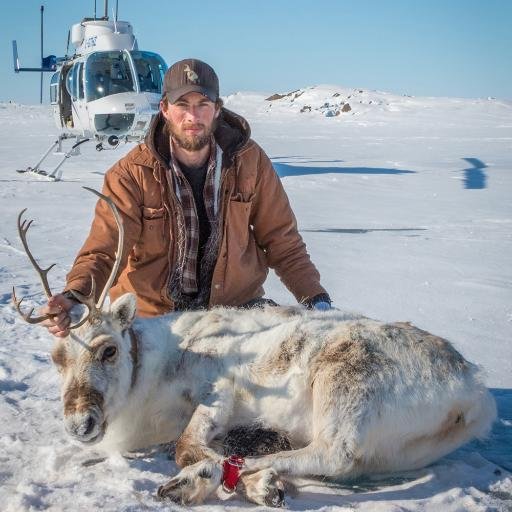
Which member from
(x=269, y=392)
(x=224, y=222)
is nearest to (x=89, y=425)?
(x=269, y=392)

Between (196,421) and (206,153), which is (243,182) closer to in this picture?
(206,153)

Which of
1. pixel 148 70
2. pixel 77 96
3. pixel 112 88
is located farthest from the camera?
pixel 77 96

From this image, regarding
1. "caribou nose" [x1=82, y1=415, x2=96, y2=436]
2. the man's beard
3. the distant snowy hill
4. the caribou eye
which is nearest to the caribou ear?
the caribou eye

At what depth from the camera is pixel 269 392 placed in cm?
340

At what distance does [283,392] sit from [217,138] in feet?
6.56

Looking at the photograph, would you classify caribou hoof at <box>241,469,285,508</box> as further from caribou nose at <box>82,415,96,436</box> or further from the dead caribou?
caribou nose at <box>82,415,96,436</box>

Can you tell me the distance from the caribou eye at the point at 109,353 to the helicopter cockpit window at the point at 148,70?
13.1 m

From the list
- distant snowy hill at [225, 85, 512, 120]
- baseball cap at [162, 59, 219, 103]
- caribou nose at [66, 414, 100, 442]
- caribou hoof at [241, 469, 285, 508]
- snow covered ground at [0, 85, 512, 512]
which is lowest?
distant snowy hill at [225, 85, 512, 120]

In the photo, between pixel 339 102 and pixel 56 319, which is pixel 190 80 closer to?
pixel 56 319

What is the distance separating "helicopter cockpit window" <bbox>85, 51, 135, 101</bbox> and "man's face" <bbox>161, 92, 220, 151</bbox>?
11.6m

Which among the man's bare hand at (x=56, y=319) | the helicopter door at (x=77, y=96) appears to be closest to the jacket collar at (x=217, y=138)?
the man's bare hand at (x=56, y=319)

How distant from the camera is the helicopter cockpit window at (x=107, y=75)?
15.5 meters

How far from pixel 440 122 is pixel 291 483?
37.2 m

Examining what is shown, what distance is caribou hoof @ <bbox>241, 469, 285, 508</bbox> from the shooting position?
2801 mm
